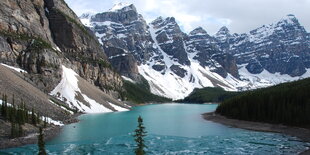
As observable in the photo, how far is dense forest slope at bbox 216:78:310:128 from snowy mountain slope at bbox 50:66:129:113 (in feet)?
214

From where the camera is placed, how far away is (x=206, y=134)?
8169 centimetres

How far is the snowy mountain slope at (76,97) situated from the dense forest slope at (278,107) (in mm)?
65192

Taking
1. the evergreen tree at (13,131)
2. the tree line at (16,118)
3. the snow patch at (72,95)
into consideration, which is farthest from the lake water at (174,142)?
the snow patch at (72,95)

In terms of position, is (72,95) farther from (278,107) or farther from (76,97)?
(278,107)

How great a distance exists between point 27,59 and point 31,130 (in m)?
87.8

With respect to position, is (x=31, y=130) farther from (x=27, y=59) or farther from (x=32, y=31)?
A: (x=32, y=31)

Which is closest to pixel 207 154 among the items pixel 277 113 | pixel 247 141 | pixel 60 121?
pixel 247 141

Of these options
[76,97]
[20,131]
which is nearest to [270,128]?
[20,131]

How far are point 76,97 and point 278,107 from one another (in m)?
88.9

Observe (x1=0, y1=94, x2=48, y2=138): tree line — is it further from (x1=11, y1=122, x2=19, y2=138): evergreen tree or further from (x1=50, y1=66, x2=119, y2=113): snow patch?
(x1=50, y1=66, x2=119, y2=113): snow patch

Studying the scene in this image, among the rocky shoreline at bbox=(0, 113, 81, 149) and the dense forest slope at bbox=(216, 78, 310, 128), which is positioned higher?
the dense forest slope at bbox=(216, 78, 310, 128)

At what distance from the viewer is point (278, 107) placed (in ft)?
314

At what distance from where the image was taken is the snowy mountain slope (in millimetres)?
149750

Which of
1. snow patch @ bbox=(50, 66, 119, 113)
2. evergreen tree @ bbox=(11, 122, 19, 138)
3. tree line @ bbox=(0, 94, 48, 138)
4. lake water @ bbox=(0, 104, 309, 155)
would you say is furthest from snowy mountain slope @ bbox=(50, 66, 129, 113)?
evergreen tree @ bbox=(11, 122, 19, 138)
